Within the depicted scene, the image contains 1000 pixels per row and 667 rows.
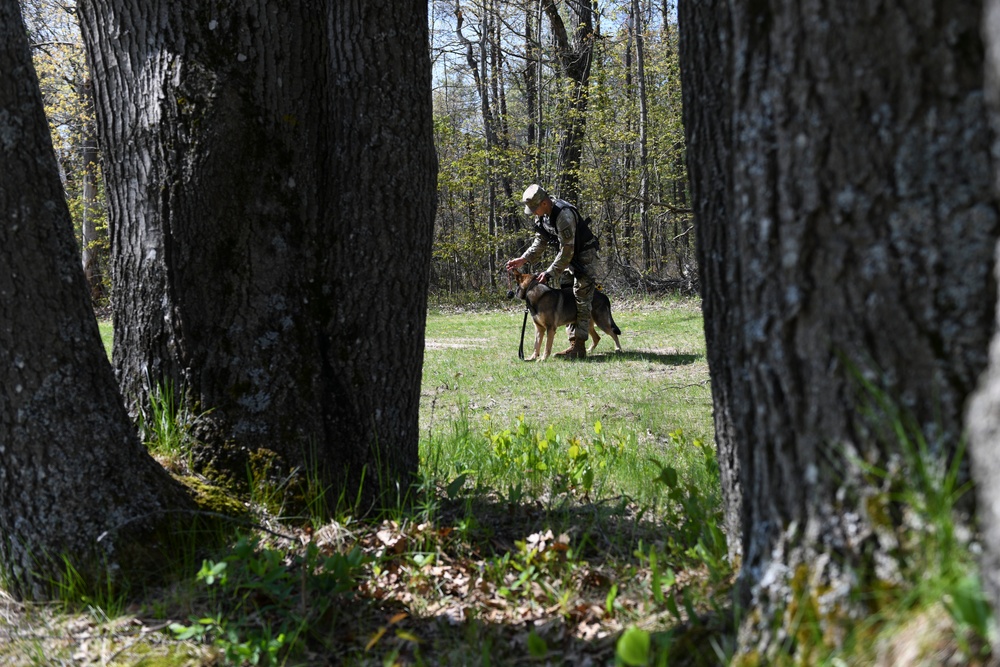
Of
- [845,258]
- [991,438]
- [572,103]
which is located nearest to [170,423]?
[845,258]

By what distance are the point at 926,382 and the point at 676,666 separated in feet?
3.28

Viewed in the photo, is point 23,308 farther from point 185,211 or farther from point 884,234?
point 884,234

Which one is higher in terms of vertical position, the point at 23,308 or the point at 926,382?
the point at 23,308

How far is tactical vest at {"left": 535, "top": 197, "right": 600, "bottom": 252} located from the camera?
37.1ft

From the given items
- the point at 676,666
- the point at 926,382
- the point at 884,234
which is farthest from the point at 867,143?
the point at 676,666

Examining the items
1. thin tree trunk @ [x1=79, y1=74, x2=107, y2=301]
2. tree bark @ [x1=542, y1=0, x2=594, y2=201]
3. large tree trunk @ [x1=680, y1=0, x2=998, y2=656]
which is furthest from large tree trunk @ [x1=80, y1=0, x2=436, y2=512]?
thin tree trunk @ [x1=79, y1=74, x2=107, y2=301]

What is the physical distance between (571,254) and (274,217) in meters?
8.09

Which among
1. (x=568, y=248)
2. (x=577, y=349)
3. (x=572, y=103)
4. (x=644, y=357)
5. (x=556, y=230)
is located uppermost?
(x=572, y=103)

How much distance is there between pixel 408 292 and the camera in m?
3.84

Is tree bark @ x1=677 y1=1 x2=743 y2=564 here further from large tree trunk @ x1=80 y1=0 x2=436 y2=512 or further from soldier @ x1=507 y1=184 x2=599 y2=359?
soldier @ x1=507 y1=184 x2=599 y2=359

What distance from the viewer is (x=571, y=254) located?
11430mm

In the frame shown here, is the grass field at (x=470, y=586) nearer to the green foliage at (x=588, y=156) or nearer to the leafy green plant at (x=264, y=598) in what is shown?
the leafy green plant at (x=264, y=598)

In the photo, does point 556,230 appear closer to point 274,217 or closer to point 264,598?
point 274,217

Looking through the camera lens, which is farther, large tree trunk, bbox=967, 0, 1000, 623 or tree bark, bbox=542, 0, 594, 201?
tree bark, bbox=542, 0, 594, 201
